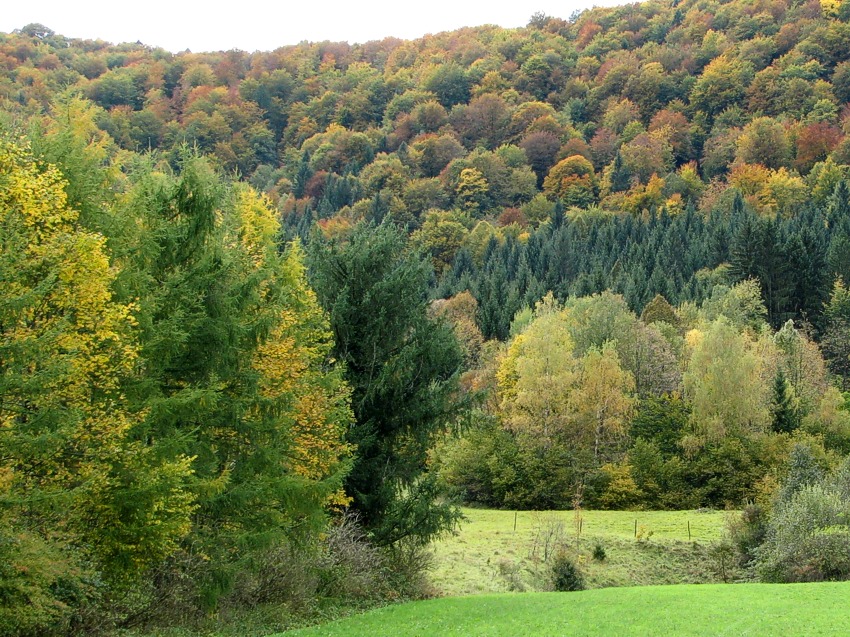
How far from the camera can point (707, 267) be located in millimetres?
103750

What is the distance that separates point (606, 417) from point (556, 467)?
5.19 meters

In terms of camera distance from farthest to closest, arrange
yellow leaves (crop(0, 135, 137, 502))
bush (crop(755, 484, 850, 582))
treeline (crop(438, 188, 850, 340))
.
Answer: treeline (crop(438, 188, 850, 340)), bush (crop(755, 484, 850, 582)), yellow leaves (crop(0, 135, 137, 502))

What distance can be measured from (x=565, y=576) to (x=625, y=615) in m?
12.1

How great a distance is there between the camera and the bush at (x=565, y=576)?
3566cm

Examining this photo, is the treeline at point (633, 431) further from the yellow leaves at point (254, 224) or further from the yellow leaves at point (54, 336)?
the yellow leaves at point (54, 336)

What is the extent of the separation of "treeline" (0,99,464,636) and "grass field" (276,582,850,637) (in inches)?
116

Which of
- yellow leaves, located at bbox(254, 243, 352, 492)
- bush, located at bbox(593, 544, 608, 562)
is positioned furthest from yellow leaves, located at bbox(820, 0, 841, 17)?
yellow leaves, located at bbox(254, 243, 352, 492)

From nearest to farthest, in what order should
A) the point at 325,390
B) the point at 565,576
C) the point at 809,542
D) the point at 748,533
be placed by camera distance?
the point at 325,390 < the point at 809,542 < the point at 565,576 < the point at 748,533

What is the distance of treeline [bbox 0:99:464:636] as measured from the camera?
50.7 ft

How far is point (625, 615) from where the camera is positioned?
23828mm

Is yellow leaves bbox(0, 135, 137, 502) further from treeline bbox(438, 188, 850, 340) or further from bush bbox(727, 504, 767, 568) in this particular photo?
treeline bbox(438, 188, 850, 340)

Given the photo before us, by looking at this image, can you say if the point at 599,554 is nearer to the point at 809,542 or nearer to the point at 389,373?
the point at 809,542

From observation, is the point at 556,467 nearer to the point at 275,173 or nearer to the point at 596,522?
the point at 596,522

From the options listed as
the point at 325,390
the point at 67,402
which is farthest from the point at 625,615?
the point at 67,402
